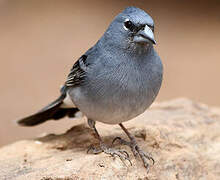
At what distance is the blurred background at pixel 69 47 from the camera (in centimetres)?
1084

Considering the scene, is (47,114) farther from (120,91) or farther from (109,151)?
(120,91)

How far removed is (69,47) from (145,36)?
8.31m

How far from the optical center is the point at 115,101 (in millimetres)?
5066

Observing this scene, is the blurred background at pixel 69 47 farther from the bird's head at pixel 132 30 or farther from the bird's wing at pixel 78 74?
the bird's head at pixel 132 30

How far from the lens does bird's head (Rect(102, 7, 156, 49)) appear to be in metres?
4.76

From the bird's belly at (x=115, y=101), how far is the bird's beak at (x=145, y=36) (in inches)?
22.7

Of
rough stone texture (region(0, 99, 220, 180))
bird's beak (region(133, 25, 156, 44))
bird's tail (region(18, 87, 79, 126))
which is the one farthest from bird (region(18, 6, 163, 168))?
bird's tail (region(18, 87, 79, 126))

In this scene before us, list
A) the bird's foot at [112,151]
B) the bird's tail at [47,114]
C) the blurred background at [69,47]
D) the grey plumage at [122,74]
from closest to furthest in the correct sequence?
the grey plumage at [122,74] < the bird's foot at [112,151] < the bird's tail at [47,114] < the blurred background at [69,47]

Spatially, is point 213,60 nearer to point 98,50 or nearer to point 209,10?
point 209,10

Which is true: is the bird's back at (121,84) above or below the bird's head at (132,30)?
below

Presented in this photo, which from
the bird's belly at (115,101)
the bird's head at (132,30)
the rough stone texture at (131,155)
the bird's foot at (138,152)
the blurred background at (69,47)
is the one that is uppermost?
the bird's head at (132,30)

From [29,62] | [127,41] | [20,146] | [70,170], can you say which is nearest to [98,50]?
[127,41]

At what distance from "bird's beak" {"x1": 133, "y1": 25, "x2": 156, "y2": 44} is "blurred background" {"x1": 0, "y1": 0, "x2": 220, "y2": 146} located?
5.01 meters

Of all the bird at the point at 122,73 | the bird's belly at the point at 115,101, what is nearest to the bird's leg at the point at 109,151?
the bird at the point at 122,73
